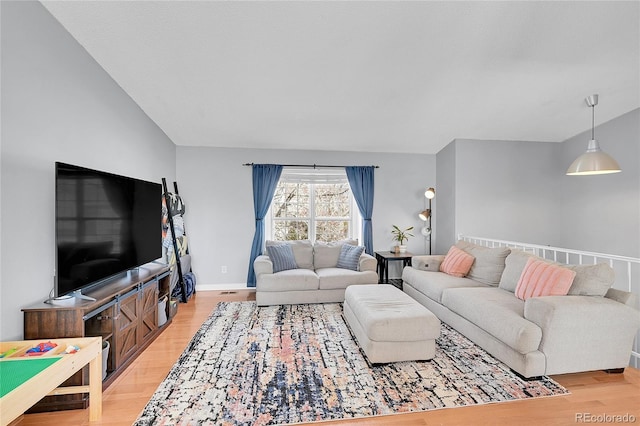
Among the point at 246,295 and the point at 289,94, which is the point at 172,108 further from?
the point at 246,295

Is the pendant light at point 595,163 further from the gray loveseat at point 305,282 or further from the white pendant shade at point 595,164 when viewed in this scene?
the gray loveseat at point 305,282

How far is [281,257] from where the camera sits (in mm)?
4125

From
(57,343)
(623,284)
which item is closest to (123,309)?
(57,343)

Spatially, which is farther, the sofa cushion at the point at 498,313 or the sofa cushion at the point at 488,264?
the sofa cushion at the point at 488,264

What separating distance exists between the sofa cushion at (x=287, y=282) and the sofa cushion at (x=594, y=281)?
260 centimetres

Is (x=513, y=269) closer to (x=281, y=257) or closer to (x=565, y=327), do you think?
(x=565, y=327)

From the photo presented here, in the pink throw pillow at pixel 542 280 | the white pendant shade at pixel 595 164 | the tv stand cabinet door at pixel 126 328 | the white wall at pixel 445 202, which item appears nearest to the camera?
the tv stand cabinet door at pixel 126 328

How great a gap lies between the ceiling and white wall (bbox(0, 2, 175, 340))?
23 cm

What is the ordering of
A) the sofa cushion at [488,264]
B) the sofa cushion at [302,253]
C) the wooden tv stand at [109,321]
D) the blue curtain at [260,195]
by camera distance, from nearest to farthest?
the wooden tv stand at [109,321]
the sofa cushion at [488,264]
the sofa cushion at [302,253]
the blue curtain at [260,195]

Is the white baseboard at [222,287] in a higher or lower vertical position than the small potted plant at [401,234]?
lower

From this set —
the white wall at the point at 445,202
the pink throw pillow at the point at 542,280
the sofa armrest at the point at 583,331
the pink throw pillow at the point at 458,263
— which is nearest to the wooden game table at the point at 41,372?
the sofa armrest at the point at 583,331

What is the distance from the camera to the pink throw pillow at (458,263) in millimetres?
3623

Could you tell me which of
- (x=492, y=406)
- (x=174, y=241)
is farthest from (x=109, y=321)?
(x=492, y=406)

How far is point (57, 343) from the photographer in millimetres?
1706
